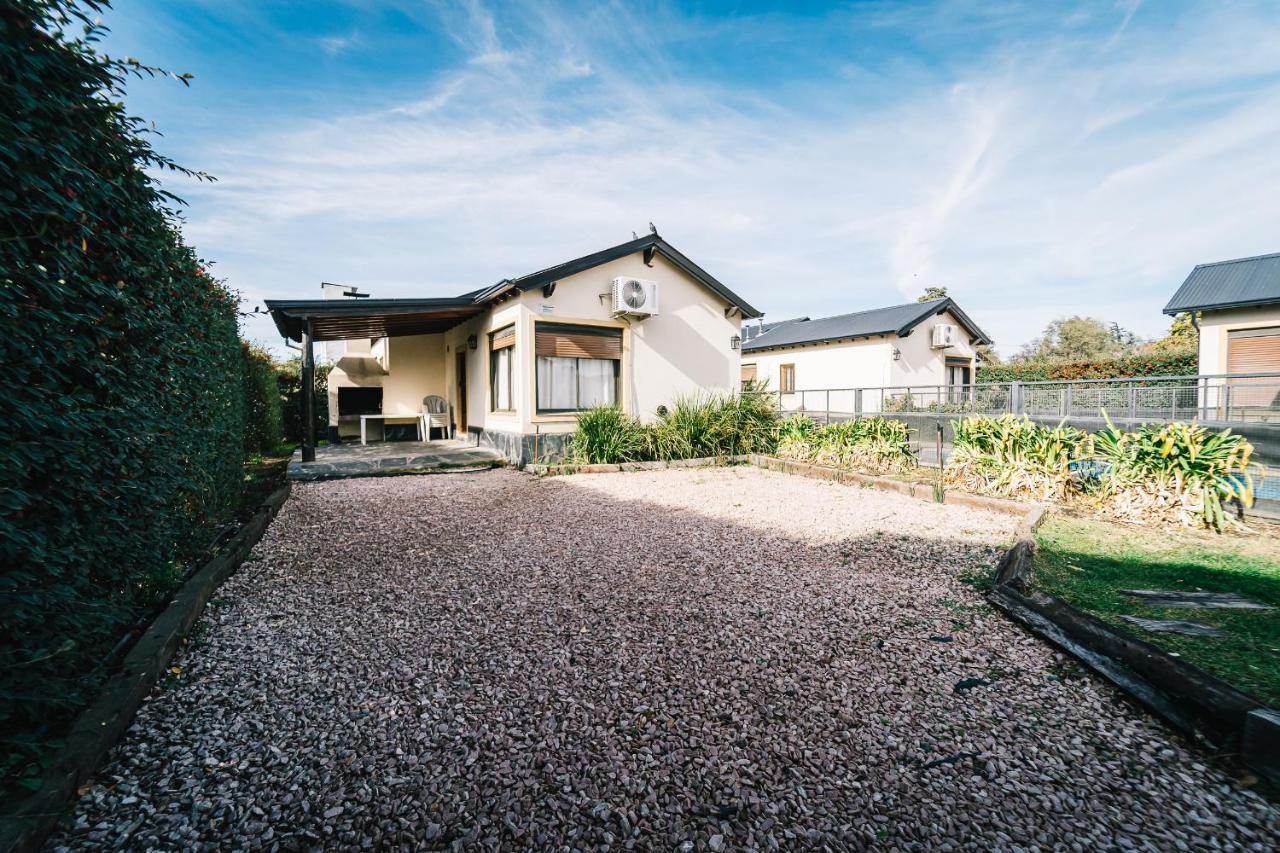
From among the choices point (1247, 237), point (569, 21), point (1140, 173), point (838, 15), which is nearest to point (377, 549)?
point (569, 21)

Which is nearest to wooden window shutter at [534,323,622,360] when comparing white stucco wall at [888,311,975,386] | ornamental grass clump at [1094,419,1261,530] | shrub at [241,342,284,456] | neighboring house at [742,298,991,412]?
shrub at [241,342,284,456]

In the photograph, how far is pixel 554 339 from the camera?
966 centimetres

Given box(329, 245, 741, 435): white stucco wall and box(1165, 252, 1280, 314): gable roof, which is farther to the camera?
box(1165, 252, 1280, 314): gable roof

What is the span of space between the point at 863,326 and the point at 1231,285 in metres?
9.21

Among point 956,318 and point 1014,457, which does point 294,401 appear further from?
point 956,318

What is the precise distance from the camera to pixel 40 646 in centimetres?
173

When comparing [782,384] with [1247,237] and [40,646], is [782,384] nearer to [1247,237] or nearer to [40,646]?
[1247,237]

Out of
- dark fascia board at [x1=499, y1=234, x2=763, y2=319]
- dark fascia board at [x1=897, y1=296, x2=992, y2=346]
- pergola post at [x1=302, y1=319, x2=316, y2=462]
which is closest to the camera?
pergola post at [x1=302, y1=319, x2=316, y2=462]

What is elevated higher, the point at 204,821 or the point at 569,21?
the point at 569,21

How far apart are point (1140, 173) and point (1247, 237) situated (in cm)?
1470

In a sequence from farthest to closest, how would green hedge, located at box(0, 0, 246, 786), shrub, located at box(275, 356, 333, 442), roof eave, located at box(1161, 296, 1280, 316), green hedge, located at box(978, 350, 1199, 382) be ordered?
green hedge, located at box(978, 350, 1199, 382) < shrub, located at box(275, 356, 333, 442) < roof eave, located at box(1161, 296, 1280, 316) < green hedge, located at box(0, 0, 246, 786)

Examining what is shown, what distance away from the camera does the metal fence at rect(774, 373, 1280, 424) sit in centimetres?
721

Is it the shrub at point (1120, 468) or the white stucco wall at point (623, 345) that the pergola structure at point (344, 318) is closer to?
the white stucco wall at point (623, 345)

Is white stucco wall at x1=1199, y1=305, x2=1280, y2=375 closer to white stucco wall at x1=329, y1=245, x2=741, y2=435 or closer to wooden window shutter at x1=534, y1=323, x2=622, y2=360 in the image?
white stucco wall at x1=329, y1=245, x2=741, y2=435
